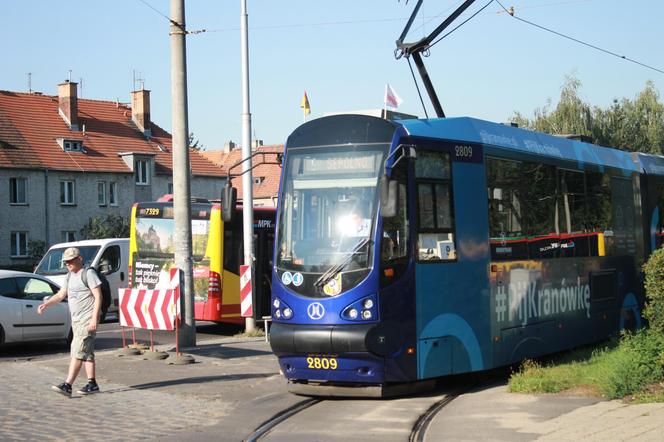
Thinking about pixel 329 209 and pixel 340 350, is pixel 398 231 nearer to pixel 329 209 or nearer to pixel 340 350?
pixel 329 209

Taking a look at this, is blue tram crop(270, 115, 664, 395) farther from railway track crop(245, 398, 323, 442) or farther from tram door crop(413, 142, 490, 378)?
railway track crop(245, 398, 323, 442)

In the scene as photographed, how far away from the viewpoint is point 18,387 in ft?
41.4

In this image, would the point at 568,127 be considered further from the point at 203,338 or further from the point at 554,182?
the point at 554,182

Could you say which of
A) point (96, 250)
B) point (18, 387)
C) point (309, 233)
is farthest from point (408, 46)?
point (96, 250)

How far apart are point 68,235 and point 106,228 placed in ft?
12.3

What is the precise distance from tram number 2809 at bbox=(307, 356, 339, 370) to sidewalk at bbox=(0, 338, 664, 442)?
0.48 metres

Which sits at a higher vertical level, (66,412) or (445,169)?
(445,169)

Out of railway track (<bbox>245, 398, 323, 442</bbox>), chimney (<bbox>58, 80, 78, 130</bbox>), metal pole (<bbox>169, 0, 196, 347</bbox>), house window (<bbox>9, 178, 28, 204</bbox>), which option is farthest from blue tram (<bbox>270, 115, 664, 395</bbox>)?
chimney (<bbox>58, 80, 78, 130</bbox>)

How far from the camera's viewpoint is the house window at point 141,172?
61.3 meters

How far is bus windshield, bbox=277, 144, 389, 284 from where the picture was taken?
1104 centimetres

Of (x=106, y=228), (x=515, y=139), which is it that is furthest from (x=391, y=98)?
(x=106, y=228)

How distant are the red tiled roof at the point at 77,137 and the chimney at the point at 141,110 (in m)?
0.40

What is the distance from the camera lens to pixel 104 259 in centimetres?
2923

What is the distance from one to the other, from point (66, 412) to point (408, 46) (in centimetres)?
860
